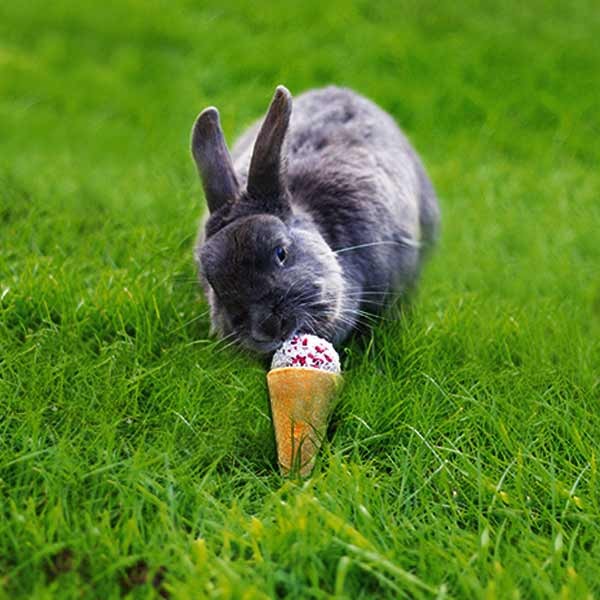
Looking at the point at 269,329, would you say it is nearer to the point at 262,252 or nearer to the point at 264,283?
the point at 264,283

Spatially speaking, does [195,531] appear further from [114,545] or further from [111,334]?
[111,334]

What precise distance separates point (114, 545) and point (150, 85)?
6867 millimetres

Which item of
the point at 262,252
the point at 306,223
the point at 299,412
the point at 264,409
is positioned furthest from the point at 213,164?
the point at 299,412

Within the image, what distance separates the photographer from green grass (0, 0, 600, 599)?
2631 millimetres

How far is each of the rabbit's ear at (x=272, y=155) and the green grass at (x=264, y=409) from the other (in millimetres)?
673

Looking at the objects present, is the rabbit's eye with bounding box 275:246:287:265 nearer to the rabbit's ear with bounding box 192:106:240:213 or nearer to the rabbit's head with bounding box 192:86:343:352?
the rabbit's head with bounding box 192:86:343:352

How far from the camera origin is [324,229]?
420cm

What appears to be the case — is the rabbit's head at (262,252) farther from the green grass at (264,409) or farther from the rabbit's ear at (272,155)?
the green grass at (264,409)

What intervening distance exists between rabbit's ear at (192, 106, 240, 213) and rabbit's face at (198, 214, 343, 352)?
24cm

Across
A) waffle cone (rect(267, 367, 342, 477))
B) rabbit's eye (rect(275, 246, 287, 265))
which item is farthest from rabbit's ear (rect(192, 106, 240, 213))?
waffle cone (rect(267, 367, 342, 477))

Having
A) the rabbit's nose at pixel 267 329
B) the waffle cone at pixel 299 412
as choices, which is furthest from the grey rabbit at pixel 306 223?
the waffle cone at pixel 299 412

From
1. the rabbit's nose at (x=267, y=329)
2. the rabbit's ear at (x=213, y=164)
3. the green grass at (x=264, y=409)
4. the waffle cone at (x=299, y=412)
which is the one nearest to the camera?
the green grass at (x=264, y=409)

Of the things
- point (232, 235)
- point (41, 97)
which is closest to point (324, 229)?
point (232, 235)

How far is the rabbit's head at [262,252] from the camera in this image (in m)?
3.54
